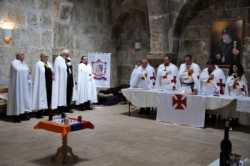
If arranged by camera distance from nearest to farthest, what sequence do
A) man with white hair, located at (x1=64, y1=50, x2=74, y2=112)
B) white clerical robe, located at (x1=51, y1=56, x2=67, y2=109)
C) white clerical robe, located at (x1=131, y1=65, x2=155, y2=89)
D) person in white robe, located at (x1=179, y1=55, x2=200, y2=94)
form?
person in white robe, located at (x1=179, y1=55, x2=200, y2=94) → white clerical robe, located at (x1=51, y1=56, x2=67, y2=109) → man with white hair, located at (x1=64, y1=50, x2=74, y2=112) → white clerical robe, located at (x1=131, y1=65, x2=155, y2=89)

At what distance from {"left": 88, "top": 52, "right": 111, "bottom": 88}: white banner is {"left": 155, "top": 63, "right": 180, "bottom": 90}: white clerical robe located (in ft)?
4.92

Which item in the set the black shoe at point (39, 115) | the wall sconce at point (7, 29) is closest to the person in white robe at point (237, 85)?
the black shoe at point (39, 115)

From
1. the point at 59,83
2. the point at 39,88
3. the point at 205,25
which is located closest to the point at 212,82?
the point at 205,25

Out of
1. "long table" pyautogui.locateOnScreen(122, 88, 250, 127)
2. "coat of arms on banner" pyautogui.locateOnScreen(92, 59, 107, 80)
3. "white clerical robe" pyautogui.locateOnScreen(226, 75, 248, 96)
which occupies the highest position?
"coat of arms on banner" pyautogui.locateOnScreen(92, 59, 107, 80)

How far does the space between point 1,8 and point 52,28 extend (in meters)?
1.51

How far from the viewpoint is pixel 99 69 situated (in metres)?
8.93

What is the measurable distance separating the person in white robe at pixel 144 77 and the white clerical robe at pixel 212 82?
1.41m

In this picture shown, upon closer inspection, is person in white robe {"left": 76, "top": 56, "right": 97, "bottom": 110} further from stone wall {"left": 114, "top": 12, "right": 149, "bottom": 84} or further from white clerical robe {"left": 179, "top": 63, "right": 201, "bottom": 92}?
white clerical robe {"left": 179, "top": 63, "right": 201, "bottom": 92}

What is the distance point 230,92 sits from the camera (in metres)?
7.16

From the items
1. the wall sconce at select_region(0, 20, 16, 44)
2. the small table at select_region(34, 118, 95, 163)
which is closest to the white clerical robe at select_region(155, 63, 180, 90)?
the wall sconce at select_region(0, 20, 16, 44)

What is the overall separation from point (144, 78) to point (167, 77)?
620 mm

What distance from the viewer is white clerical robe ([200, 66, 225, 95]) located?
7270 millimetres

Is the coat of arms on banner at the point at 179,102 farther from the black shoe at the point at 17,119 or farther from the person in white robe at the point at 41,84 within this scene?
the black shoe at the point at 17,119

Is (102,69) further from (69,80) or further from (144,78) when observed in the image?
(144,78)
